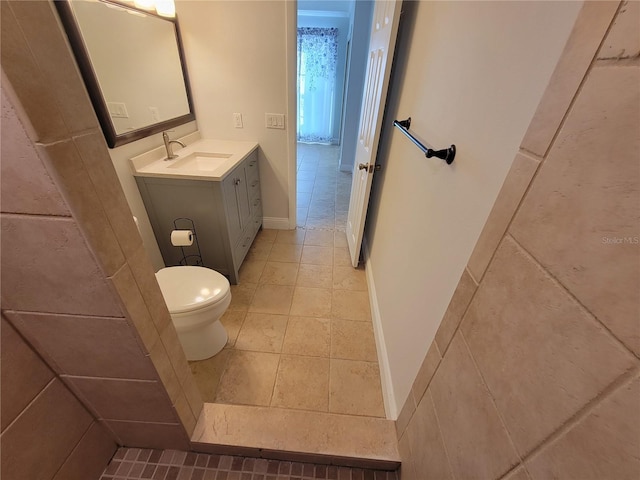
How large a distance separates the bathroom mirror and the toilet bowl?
77 cm

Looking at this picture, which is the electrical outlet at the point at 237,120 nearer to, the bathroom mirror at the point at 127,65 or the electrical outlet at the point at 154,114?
the bathroom mirror at the point at 127,65

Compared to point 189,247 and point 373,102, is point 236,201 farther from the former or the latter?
point 373,102

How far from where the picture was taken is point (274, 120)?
2133 millimetres

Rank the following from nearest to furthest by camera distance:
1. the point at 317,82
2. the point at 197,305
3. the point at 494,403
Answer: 1. the point at 494,403
2. the point at 197,305
3. the point at 317,82

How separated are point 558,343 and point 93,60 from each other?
189 centimetres

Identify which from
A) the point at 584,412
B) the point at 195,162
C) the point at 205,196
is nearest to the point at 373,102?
the point at 205,196

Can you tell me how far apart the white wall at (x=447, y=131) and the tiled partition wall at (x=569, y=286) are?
0.12m

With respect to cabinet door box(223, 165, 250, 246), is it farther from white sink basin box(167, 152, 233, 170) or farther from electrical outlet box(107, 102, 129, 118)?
electrical outlet box(107, 102, 129, 118)

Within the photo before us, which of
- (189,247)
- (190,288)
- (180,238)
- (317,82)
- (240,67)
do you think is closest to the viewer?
(190,288)

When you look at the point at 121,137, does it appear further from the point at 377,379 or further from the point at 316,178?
the point at 316,178

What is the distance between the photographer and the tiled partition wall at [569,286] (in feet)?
0.98

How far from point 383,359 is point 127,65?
2099 mm

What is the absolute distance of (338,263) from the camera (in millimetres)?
2207

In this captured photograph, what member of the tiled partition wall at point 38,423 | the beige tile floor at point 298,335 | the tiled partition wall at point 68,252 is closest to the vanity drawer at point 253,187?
the beige tile floor at point 298,335
